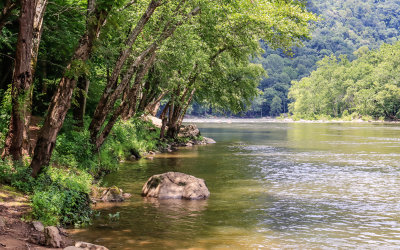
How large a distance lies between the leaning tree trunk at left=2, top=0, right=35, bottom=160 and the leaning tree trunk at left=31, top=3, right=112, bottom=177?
718 millimetres

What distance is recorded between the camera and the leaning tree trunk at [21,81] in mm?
10812

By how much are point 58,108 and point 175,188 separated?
551 cm

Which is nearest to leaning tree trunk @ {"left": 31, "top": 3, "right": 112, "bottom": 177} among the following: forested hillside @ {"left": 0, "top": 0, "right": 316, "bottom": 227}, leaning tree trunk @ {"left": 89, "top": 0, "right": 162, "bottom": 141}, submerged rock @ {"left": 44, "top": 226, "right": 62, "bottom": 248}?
forested hillside @ {"left": 0, "top": 0, "right": 316, "bottom": 227}

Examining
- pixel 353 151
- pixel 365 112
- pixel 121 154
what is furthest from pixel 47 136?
pixel 365 112

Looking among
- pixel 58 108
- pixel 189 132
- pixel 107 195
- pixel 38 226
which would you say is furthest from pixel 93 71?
pixel 189 132

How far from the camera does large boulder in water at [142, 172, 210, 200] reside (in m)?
15.1

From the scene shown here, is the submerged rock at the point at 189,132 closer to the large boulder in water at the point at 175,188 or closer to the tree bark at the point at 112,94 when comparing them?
the tree bark at the point at 112,94

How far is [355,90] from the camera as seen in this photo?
13000 centimetres

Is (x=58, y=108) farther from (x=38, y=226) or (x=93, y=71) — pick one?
(x=93, y=71)

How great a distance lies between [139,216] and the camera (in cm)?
1230

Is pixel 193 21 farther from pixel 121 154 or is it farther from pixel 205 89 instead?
pixel 205 89

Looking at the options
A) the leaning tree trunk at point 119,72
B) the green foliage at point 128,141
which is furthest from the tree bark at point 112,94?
the green foliage at point 128,141

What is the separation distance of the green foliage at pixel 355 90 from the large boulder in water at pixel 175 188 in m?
107

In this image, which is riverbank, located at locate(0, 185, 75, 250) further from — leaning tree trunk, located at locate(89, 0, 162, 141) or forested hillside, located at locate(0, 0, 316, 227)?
leaning tree trunk, located at locate(89, 0, 162, 141)
